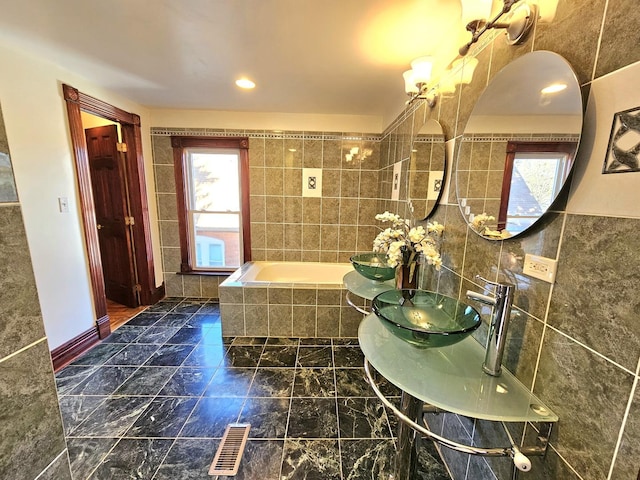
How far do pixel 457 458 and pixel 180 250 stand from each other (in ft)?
11.5

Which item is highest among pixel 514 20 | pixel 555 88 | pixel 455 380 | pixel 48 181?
pixel 514 20

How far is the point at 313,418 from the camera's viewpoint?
164 centimetres

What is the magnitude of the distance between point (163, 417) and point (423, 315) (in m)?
1.76

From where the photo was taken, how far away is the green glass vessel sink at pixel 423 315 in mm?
943

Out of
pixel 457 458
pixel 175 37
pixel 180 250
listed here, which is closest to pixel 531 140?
pixel 457 458

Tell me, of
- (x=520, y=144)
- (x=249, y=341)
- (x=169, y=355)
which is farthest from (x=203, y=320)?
(x=520, y=144)

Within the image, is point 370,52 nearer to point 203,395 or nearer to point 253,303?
point 253,303

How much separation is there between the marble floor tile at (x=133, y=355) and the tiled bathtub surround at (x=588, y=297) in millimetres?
2585

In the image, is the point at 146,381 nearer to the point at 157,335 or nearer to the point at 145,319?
the point at 157,335

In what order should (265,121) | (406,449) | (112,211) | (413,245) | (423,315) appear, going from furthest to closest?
(265,121) < (112,211) < (413,245) < (423,315) < (406,449)

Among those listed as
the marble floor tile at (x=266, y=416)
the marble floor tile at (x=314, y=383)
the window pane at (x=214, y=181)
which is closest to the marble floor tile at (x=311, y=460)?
the marble floor tile at (x=266, y=416)

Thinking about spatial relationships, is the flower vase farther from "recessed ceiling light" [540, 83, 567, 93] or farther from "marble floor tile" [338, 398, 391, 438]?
"recessed ceiling light" [540, 83, 567, 93]

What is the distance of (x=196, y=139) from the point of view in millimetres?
3188

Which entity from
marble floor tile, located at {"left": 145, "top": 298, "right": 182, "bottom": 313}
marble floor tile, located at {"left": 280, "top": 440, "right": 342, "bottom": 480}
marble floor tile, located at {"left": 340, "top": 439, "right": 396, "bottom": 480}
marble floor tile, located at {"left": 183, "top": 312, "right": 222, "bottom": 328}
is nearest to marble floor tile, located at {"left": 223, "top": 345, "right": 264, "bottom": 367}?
marble floor tile, located at {"left": 183, "top": 312, "right": 222, "bottom": 328}
